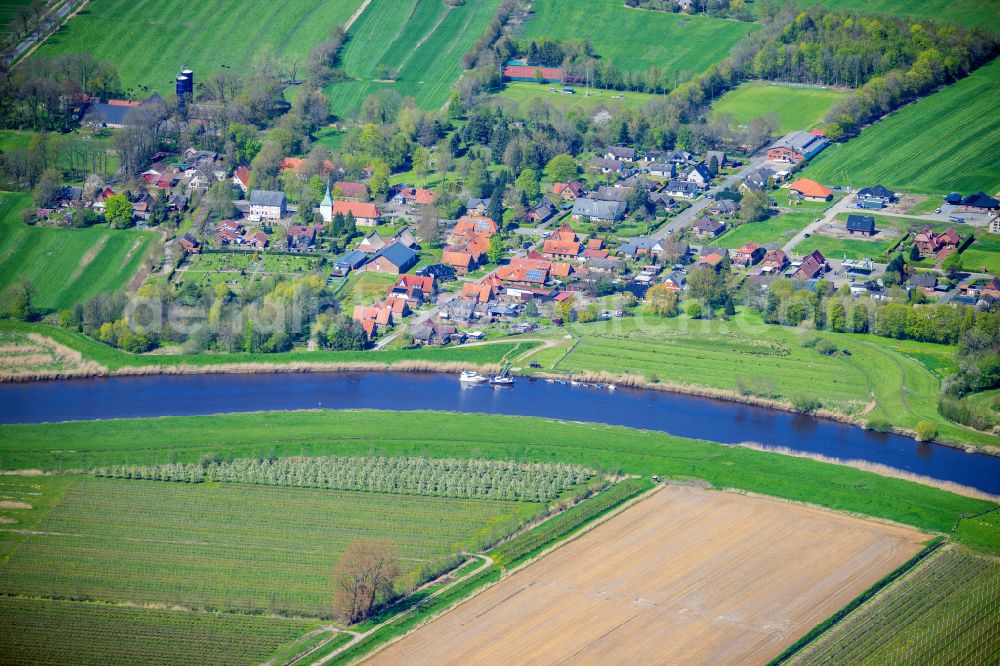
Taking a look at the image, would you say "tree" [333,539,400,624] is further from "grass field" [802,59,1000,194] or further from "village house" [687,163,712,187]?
"grass field" [802,59,1000,194]

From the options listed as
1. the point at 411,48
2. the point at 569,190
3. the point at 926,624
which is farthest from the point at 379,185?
the point at 926,624

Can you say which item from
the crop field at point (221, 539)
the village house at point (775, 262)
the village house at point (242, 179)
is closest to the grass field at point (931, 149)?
the village house at point (775, 262)

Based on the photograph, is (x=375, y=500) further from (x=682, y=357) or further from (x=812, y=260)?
(x=812, y=260)

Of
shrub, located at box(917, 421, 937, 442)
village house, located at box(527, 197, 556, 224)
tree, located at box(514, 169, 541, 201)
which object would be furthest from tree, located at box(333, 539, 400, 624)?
tree, located at box(514, 169, 541, 201)

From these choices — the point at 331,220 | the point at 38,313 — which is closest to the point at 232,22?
the point at 331,220

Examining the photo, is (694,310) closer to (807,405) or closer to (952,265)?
(807,405)

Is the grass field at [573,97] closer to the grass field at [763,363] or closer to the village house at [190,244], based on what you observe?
the village house at [190,244]
